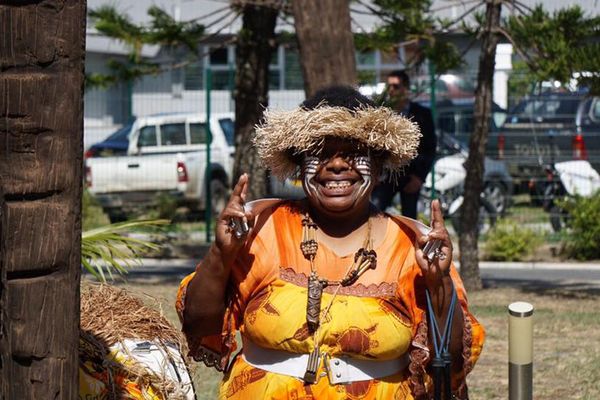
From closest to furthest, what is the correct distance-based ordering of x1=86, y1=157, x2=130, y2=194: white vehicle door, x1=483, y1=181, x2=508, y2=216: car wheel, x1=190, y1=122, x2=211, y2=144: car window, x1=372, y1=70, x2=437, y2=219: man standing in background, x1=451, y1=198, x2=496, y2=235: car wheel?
x1=372, y1=70, x2=437, y2=219: man standing in background, x1=451, y1=198, x2=496, y2=235: car wheel, x1=483, y1=181, x2=508, y2=216: car wheel, x1=86, y1=157, x2=130, y2=194: white vehicle door, x1=190, y1=122, x2=211, y2=144: car window

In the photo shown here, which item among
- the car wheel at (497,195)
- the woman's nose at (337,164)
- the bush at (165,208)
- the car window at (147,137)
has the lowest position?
the bush at (165,208)

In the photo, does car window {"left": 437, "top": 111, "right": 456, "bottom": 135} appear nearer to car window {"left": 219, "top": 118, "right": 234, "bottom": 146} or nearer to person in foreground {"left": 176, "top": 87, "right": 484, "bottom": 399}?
car window {"left": 219, "top": 118, "right": 234, "bottom": 146}

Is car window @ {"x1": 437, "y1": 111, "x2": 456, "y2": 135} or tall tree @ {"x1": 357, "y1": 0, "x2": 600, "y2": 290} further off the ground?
tall tree @ {"x1": 357, "y1": 0, "x2": 600, "y2": 290}

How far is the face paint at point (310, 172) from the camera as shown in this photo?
174 inches

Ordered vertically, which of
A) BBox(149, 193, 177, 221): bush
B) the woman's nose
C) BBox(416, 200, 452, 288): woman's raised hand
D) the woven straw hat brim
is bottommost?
BBox(149, 193, 177, 221): bush

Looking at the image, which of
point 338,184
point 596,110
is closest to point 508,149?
point 596,110

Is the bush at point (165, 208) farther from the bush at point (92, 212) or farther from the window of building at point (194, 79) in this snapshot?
the window of building at point (194, 79)

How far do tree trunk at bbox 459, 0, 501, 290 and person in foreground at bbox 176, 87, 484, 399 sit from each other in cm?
787

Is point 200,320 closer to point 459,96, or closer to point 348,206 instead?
point 348,206

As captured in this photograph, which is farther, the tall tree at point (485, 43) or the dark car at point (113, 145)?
the dark car at point (113, 145)

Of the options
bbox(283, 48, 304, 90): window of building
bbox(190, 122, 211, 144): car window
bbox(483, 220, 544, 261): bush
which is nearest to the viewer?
bbox(483, 220, 544, 261): bush

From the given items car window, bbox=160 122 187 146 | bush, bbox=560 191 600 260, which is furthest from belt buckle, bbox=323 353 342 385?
car window, bbox=160 122 187 146

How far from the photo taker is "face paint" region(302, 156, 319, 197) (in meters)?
4.42

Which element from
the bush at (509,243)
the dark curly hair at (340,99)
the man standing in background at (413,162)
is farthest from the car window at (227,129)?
the dark curly hair at (340,99)
